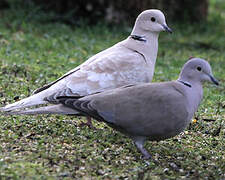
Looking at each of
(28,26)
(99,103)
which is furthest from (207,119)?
(28,26)

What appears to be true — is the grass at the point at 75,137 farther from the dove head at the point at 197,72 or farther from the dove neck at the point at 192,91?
the dove head at the point at 197,72

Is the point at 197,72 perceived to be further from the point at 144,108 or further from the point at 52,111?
the point at 52,111

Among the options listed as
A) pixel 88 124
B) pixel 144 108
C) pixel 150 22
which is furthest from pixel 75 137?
pixel 150 22

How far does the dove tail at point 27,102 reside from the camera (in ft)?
14.8

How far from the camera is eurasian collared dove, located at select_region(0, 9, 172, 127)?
463cm

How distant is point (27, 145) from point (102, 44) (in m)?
4.49

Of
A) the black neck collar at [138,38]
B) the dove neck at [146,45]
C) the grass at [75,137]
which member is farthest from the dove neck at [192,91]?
the black neck collar at [138,38]

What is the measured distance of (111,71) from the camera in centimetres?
489

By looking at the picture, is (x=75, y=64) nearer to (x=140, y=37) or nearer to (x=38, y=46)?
(x=38, y=46)

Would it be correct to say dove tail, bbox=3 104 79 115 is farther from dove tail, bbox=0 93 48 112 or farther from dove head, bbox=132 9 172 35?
dove head, bbox=132 9 172 35

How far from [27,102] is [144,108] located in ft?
3.58

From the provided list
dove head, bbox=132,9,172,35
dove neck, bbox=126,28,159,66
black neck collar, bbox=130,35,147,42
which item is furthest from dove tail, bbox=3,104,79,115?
dove head, bbox=132,9,172,35

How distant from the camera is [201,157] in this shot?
452 centimetres

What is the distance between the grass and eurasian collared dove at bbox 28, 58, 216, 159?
10.5 inches
